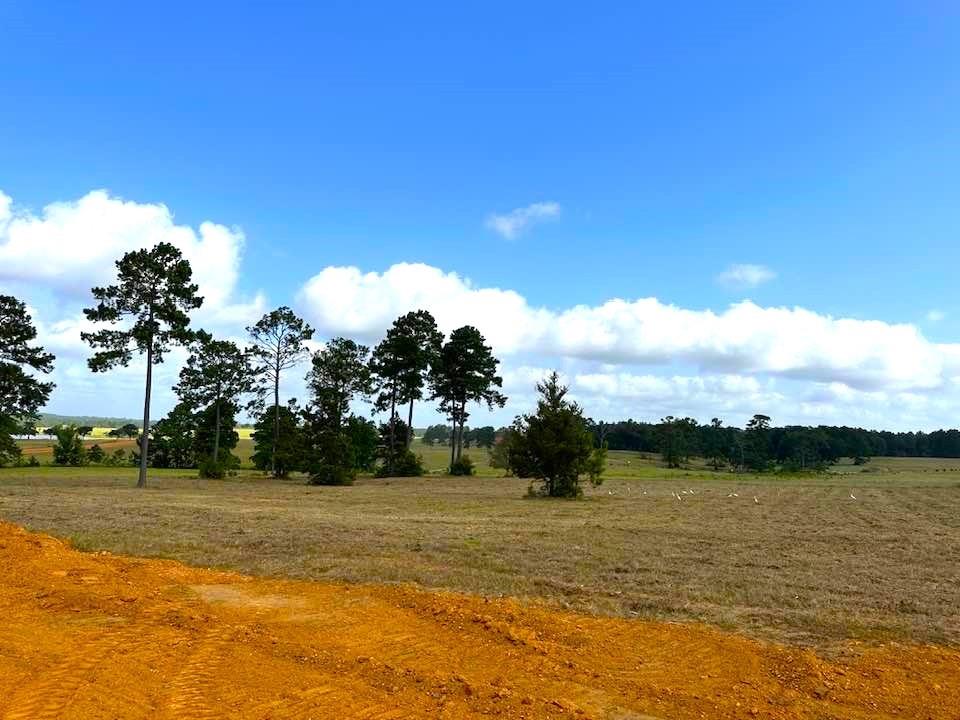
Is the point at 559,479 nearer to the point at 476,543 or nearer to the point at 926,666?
the point at 476,543

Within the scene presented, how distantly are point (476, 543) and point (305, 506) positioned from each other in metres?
14.5

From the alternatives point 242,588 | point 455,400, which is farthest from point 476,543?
point 455,400

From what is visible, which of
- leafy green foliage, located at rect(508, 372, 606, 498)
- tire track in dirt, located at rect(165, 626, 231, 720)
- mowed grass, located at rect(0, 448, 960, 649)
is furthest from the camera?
leafy green foliage, located at rect(508, 372, 606, 498)

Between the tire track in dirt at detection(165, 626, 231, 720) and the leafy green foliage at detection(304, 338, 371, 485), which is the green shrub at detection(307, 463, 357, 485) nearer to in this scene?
the leafy green foliage at detection(304, 338, 371, 485)

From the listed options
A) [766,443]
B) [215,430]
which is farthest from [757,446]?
[215,430]

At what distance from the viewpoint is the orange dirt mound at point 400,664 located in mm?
6098

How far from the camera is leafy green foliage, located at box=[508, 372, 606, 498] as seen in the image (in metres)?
35.0

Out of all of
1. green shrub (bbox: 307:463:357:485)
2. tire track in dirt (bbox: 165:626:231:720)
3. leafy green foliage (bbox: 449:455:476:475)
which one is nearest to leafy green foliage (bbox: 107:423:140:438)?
green shrub (bbox: 307:463:357:485)

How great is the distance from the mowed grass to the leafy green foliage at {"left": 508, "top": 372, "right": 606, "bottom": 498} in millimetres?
5875

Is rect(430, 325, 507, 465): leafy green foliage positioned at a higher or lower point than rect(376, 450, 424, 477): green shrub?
higher

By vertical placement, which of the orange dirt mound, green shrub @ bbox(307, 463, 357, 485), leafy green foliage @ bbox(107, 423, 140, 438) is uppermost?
leafy green foliage @ bbox(107, 423, 140, 438)

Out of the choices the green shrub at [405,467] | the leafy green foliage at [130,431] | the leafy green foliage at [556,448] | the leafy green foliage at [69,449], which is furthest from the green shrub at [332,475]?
the leafy green foliage at [69,449]

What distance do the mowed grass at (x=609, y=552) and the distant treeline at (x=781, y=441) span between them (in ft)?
300

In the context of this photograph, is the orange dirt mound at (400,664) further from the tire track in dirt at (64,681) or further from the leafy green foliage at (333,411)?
the leafy green foliage at (333,411)
